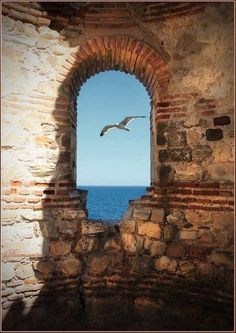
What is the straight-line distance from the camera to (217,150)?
3.46 metres

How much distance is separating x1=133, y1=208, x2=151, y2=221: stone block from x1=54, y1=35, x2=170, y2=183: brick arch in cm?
47

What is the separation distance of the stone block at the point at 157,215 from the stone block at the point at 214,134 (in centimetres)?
111

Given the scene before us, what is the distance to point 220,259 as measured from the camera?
3.34 meters

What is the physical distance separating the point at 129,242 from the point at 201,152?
5.05 feet

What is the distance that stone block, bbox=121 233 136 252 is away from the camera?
148 inches

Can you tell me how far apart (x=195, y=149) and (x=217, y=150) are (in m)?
0.27

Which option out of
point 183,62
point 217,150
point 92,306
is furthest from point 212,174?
point 92,306

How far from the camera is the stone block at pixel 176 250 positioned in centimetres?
354

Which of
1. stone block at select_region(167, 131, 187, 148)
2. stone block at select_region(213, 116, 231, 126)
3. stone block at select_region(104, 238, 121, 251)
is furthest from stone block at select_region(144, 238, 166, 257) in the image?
stone block at select_region(213, 116, 231, 126)

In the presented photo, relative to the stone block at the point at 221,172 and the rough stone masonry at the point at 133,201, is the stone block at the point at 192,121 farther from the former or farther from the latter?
the stone block at the point at 221,172

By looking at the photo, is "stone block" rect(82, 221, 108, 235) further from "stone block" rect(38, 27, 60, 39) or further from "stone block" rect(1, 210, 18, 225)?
"stone block" rect(38, 27, 60, 39)

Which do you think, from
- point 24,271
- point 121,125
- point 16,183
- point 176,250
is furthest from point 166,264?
point 121,125

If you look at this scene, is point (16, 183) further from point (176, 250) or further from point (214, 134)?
point (214, 134)

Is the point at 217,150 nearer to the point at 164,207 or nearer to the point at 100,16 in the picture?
the point at 164,207
